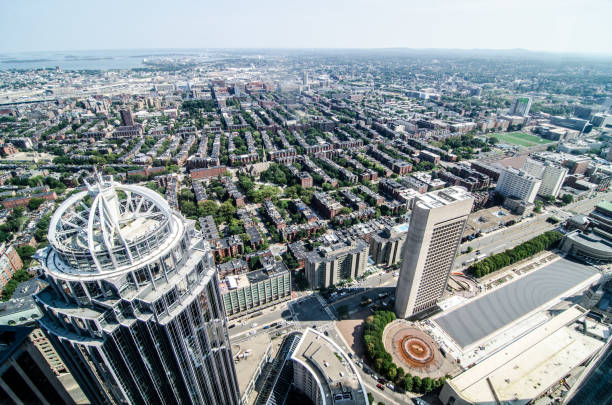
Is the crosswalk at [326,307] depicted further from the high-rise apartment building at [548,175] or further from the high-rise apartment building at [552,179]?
the high-rise apartment building at [552,179]

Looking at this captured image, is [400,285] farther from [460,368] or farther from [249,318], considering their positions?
[249,318]

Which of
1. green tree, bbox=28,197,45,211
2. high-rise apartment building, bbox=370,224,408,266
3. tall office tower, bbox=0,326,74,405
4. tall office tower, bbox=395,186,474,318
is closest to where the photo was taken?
tall office tower, bbox=0,326,74,405

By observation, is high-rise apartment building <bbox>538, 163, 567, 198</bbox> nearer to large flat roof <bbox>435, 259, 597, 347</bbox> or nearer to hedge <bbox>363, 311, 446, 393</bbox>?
large flat roof <bbox>435, 259, 597, 347</bbox>

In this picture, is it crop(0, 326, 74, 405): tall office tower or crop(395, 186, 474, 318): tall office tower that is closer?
crop(0, 326, 74, 405): tall office tower

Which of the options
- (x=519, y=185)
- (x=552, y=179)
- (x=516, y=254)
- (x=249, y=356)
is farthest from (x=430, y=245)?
(x=552, y=179)

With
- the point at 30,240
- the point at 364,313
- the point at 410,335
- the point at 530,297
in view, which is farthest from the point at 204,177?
the point at 530,297

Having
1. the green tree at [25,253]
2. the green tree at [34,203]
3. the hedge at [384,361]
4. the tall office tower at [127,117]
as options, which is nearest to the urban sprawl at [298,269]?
the hedge at [384,361]

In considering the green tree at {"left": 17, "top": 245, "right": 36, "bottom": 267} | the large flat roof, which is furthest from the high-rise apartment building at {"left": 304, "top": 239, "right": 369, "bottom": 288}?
the green tree at {"left": 17, "top": 245, "right": 36, "bottom": 267}

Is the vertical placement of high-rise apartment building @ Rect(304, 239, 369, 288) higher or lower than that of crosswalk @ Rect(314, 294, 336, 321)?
higher
